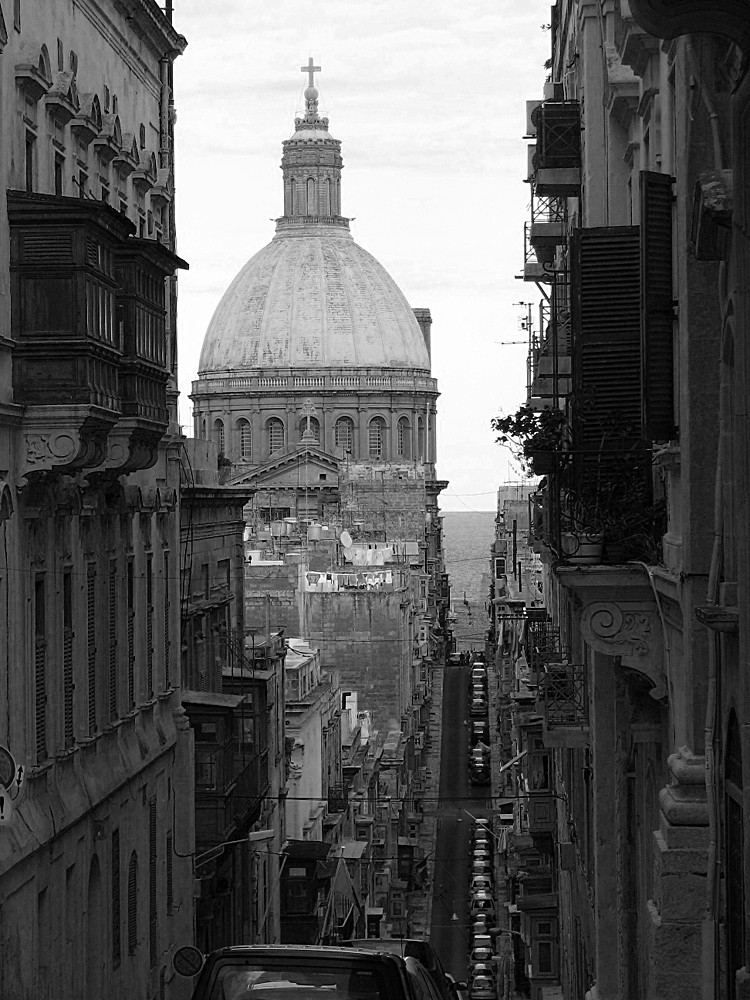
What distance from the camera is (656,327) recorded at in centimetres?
1241

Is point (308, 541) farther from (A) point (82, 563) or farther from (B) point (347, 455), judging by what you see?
(A) point (82, 563)

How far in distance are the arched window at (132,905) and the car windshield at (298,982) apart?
38.9 feet

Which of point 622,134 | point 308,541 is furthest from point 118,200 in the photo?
point 308,541

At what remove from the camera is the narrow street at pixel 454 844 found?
51094mm

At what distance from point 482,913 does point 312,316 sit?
3009 inches

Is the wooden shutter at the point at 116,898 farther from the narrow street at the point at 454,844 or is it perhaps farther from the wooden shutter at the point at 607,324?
the narrow street at the point at 454,844

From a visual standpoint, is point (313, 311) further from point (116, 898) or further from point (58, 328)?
point (58, 328)

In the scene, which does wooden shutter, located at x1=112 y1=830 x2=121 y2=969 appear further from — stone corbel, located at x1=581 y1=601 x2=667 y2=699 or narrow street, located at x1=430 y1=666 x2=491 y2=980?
narrow street, located at x1=430 y1=666 x2=491 y2=980

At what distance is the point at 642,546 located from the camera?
1422 centimetres

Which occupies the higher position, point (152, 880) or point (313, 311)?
point (313, 311)

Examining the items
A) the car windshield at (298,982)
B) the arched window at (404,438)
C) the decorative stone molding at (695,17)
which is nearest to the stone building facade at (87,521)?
the car windshield at (298,982)

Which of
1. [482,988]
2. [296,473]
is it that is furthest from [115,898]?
[296,473]

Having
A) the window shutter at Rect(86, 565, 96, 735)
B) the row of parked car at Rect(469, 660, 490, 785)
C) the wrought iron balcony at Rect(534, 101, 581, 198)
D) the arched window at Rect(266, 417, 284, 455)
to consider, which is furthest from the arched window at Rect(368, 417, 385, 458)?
the window shutter at Rect(86, 565, 96, 735)

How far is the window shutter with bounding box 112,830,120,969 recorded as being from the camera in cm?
2086
